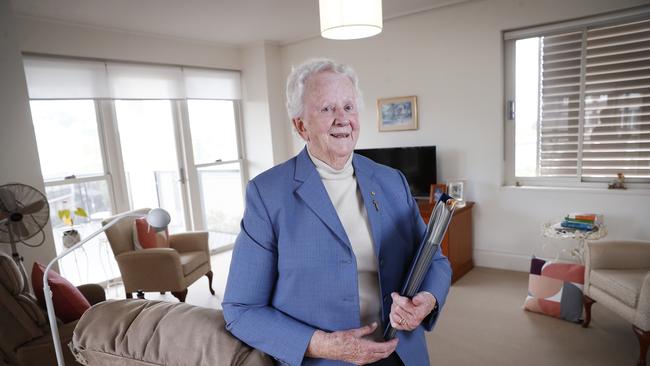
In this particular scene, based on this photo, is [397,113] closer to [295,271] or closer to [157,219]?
[157,219]

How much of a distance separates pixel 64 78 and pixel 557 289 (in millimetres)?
4432

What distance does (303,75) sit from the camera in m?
1.02

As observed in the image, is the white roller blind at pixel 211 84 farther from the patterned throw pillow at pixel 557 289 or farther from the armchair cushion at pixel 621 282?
the armchair cushion at pixel 621 282

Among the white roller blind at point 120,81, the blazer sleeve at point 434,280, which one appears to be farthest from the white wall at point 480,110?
the blazer sleeve at point 434,280

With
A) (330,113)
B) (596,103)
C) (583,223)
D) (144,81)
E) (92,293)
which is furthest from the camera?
A: (144,81)

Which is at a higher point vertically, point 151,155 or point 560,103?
point 560,103

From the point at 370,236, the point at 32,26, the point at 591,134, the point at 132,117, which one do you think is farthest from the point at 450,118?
the point at 32,26

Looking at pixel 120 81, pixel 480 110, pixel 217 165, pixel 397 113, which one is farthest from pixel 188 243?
pixel 480 110

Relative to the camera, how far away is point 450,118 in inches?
147

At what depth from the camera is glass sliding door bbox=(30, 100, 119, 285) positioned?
3.54 m

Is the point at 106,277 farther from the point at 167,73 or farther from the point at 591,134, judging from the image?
the point at 591,134

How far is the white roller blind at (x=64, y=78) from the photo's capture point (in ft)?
10.7

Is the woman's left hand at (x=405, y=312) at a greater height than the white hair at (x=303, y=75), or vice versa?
the white hair at (x=303, y=75)

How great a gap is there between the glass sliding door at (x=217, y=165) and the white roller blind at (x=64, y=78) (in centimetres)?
108
